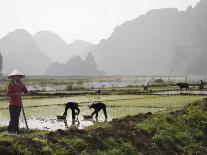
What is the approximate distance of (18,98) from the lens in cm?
1463

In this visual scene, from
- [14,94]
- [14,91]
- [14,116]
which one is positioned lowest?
[14,116]

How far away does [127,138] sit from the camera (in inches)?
550

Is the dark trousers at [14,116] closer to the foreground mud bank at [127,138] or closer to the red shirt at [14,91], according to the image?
the red shirt at [14,91]

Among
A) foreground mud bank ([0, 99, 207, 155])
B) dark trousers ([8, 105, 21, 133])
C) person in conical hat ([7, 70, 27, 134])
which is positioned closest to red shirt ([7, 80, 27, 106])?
person in conical hat ([7, 70, 27, 134])

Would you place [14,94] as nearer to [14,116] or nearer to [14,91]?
[14,91]

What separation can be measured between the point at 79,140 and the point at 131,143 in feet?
6.55

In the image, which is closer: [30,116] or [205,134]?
[205,134]

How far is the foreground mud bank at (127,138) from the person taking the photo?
1182cm

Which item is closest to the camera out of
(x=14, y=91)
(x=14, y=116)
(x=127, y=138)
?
(x=127, y=138)

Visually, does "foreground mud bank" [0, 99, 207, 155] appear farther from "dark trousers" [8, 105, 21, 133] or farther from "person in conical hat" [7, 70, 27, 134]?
"person in conical hat" [7, 70, 27, 134]

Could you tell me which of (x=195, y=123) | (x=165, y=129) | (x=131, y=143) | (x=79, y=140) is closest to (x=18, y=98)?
(x=79, y=140)

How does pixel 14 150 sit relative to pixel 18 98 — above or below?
below

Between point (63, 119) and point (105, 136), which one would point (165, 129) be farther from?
point (63, 119)

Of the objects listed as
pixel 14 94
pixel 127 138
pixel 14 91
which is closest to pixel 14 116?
pixel 14 94
